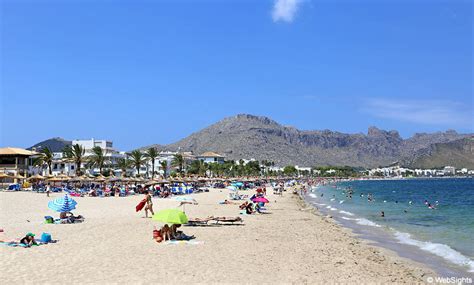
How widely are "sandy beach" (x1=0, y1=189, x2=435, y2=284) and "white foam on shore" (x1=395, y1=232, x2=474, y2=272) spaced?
5.29 ft

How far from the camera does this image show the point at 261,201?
27.9m

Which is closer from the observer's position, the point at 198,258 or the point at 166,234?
the point at 198,258

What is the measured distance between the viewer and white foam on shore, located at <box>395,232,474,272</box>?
1444 cm

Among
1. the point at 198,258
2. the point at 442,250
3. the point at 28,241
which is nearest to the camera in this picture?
the point at 198,258

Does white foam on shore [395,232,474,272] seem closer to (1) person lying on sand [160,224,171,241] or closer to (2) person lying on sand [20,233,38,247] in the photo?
(1) person lying on sand [160,224,171,241]

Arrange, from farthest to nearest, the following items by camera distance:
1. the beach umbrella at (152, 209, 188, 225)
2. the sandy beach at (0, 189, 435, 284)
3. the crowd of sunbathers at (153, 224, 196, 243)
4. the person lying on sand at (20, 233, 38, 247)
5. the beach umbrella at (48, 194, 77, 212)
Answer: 1. the beach umbrella at (48, 194, 77, 212)
2. the crowd of sunbathers at (153, 224, 196, 243)
3. the beach umbrella at (152, 209, 188, 225)
4. the person lying on sand at (20, 233, 38, 247)
5. the sandy beach at (0, 189, 435, 284)

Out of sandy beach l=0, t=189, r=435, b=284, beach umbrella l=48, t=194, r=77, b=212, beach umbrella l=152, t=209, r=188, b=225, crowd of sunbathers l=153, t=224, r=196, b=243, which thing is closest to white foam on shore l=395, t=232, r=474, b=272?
sandy beach l=0, t=189, r=435, b=284

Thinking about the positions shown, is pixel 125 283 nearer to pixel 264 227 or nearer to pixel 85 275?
pixel 85 275

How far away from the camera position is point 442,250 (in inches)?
655

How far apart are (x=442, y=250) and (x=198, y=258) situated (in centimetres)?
942

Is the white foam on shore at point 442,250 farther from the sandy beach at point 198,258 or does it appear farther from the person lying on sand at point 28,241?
the person lying on sand at point 28,241

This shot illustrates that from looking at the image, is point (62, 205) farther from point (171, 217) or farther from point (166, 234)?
point (171, 217)

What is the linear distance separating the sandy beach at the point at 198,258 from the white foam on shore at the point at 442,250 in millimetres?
1612

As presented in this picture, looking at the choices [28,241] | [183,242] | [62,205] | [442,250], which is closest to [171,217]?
[183,242]
